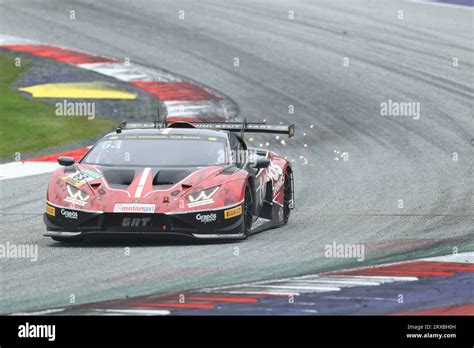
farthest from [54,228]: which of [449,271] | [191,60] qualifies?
[191,60]

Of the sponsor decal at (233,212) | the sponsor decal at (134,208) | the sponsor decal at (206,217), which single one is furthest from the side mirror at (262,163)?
the sponsor decal at (134,208)

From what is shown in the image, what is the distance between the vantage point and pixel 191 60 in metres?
28.4

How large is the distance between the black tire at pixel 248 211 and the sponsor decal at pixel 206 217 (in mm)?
535

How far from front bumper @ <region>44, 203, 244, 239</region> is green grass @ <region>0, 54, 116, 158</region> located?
25.5ft

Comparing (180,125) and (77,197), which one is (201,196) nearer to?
(77,197)

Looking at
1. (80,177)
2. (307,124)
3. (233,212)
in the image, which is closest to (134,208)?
(80,177)

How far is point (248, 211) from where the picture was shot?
1396 cm

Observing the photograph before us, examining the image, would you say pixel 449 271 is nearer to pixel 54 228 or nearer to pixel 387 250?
pixel 387 250

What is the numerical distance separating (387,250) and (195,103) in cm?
1229

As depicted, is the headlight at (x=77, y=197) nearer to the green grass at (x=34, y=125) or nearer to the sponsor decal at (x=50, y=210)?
the sponsor decal at (x=50, y=210)

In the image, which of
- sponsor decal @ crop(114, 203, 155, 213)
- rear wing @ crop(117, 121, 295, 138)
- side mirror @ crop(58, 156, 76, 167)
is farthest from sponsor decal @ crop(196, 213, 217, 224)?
rear wing @ crop(117, 121, 295, 138)

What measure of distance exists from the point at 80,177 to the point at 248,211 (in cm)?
185

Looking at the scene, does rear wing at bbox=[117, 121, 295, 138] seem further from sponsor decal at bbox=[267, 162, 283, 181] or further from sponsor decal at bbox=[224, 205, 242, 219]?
sponsor decal at bbox=[224, 205, 242, 219]
